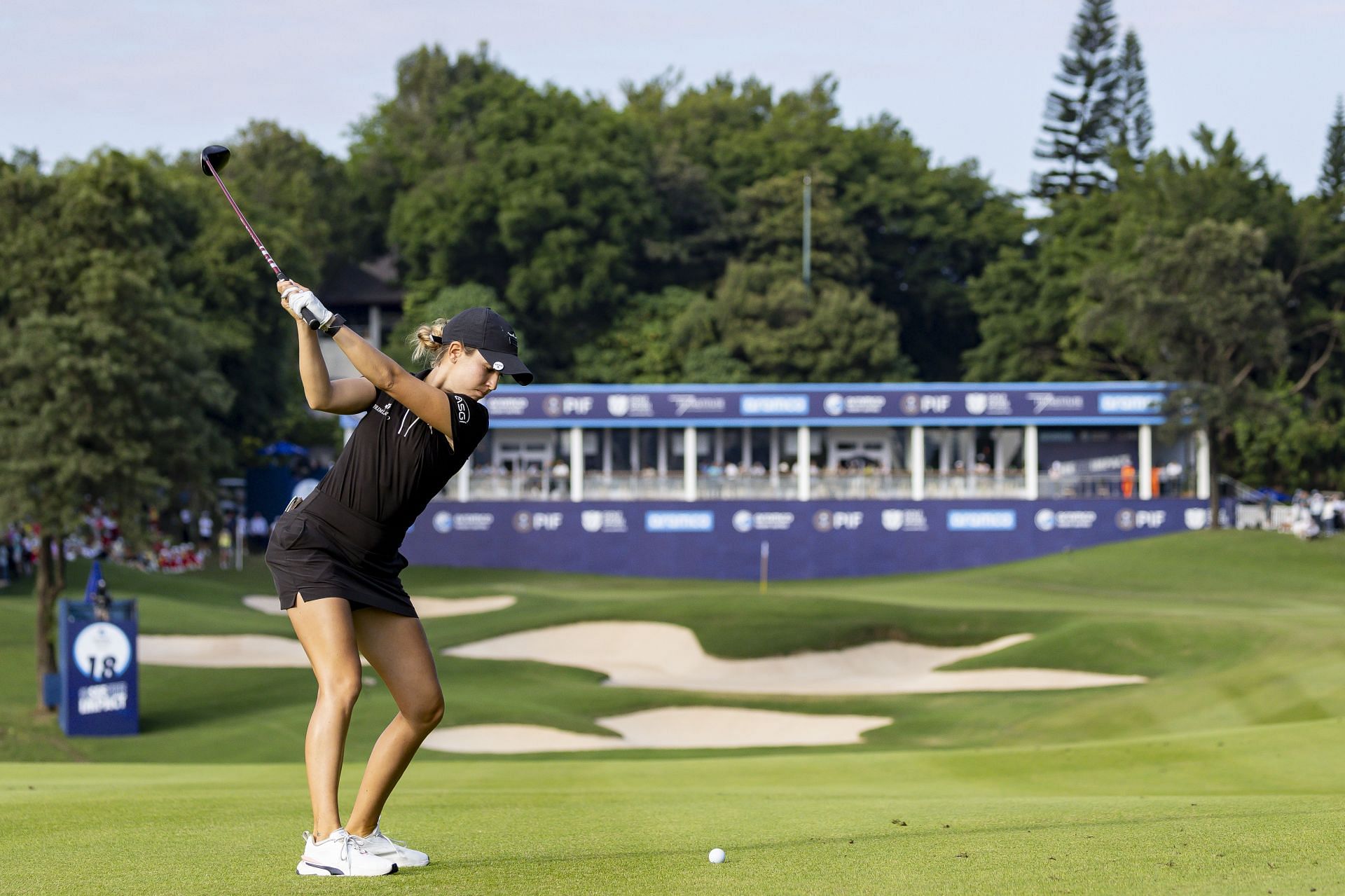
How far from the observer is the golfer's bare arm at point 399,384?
6.31m

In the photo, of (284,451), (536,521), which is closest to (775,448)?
(536,521)

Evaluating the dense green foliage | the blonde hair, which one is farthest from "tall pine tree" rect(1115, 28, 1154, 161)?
the blonde hair

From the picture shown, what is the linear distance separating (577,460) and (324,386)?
159 ft

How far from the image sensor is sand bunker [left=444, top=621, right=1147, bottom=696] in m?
26.8

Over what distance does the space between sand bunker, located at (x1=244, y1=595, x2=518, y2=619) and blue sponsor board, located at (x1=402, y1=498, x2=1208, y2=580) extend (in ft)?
32.5

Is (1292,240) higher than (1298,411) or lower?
higher

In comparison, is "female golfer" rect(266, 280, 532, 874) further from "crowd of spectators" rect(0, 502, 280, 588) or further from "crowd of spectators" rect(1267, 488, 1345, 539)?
"crowd of spectators" rect(1267, 488, 1345, 539)

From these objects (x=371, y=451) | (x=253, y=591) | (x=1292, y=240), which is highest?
(x=1292, y=240)

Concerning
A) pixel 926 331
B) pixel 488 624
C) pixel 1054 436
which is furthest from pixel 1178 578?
pixel 926 331

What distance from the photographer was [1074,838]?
7566 mm

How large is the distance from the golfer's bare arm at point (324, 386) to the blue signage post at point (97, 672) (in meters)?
17.6

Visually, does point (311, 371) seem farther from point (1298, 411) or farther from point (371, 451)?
point (1298, 411)

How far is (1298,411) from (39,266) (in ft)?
176

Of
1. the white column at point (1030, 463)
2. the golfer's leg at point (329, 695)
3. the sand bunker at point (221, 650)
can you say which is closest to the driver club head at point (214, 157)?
the golfer's leg at point (329, 695)
